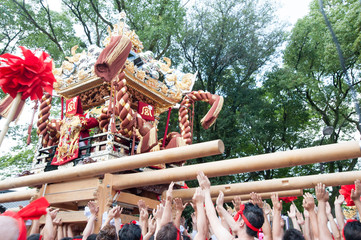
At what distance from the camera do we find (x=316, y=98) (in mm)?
14445

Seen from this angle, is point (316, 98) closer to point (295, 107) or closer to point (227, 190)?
point (295, 107)

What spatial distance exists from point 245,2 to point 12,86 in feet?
49.3

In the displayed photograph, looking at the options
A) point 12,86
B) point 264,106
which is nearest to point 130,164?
point 12,86

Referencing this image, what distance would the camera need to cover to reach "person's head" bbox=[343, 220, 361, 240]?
7.25ft

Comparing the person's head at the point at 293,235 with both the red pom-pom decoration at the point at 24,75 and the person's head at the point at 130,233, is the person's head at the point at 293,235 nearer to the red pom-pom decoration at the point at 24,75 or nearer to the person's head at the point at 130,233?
the person's head at the point at 130,233

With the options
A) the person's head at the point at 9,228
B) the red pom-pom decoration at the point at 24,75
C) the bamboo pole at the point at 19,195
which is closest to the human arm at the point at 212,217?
the person's head at the point at 9,228

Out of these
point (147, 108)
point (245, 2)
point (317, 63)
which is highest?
point (245, 2)

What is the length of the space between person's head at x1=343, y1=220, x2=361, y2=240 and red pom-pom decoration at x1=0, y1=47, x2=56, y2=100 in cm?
265

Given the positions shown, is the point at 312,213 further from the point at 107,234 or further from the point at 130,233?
the point at 107,234

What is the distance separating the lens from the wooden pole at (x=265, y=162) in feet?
9.21

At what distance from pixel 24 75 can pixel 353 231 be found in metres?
2.83

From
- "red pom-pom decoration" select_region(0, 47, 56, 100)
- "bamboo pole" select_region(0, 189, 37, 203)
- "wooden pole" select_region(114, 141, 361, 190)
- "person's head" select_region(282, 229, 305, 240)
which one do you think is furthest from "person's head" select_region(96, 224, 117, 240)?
"bamboo pole" select_region(0, 189, 37, 203)

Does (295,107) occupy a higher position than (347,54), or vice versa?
(347,54)

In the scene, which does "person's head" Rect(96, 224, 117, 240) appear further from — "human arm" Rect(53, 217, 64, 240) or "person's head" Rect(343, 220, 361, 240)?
"person's head" Rect(343, 220, 361, 240)
